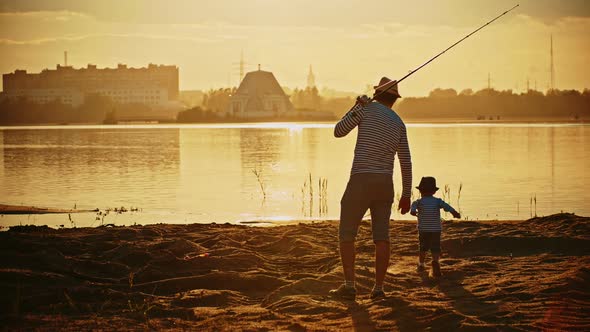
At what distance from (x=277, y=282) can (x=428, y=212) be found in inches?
74.0

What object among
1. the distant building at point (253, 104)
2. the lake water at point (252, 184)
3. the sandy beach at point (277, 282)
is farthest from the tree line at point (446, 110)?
the sandy beach at point (277, 282)

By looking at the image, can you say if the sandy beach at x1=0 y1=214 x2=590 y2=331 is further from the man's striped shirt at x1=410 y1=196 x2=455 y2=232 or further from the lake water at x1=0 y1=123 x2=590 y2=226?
the lake water at x1=0 y1=123 x2=590 y2=226

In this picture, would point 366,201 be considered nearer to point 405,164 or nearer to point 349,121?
point 405,164

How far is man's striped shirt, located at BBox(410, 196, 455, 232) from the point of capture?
352 inches

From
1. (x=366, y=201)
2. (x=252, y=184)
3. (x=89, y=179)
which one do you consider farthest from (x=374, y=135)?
(x=89, y=179)

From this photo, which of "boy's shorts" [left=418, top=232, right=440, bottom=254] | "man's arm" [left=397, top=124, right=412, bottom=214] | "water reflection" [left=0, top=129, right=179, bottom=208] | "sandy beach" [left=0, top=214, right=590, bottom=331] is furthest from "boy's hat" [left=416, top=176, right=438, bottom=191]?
"water reflection" [left=0, top=129, right=179, bottom=208]

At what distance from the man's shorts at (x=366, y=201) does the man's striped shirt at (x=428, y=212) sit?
1386 millimetres

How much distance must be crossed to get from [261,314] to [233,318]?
286 millimetres


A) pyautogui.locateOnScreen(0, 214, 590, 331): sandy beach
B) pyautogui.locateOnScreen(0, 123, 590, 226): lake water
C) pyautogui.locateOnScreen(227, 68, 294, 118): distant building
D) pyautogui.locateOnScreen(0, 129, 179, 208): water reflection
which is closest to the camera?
pyautogui.locateOnScreen(0, 214, 590, 331): sandy beach

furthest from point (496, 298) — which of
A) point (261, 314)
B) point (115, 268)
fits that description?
point (115, 268)

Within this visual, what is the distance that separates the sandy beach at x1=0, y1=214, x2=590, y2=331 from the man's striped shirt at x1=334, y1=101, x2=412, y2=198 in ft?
4.07

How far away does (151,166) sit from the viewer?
33531 millimetres

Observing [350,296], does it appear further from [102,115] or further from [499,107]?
[102,115]

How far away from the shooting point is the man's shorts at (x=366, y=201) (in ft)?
24.5
